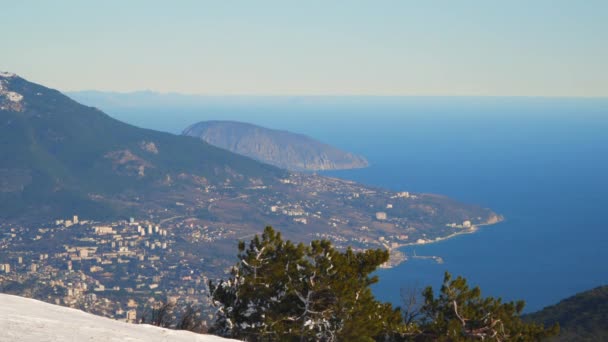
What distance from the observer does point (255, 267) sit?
44.1ft

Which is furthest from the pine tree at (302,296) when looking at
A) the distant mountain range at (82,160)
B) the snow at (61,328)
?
the distant mountain range at (82,160)

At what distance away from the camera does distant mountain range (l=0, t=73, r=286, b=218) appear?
107688 mm

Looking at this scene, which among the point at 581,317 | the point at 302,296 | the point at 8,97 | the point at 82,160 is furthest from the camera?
the point at 8,97

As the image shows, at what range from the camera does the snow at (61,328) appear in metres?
7.94

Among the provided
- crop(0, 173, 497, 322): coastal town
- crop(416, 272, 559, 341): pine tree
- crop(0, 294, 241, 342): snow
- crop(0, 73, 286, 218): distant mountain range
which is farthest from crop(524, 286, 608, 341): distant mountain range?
crop(0, 73, 286, 218): distant mountain range

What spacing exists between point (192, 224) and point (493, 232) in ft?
176

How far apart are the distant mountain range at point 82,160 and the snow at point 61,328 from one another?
96.8 meters


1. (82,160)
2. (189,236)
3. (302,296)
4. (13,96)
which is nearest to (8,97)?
(13,96)

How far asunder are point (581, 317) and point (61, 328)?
21534mm

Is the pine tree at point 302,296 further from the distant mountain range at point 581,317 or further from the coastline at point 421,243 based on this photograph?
the coastline at point 421,243

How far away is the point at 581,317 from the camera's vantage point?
2483cm

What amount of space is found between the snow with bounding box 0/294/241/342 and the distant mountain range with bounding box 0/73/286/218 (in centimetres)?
9682

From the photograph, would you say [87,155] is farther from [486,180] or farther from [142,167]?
[486,180]

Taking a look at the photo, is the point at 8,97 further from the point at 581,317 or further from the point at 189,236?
the point at 581,317
